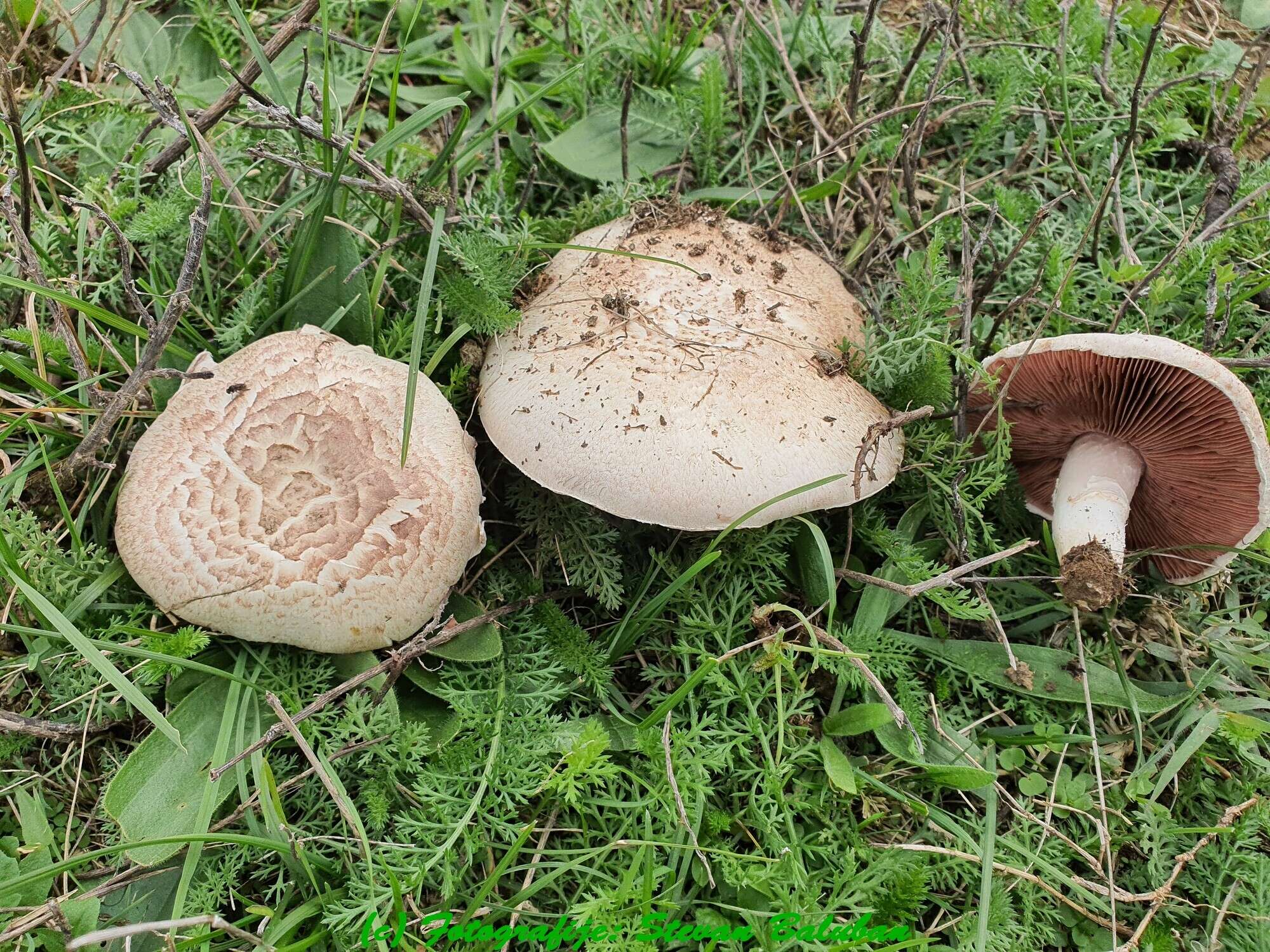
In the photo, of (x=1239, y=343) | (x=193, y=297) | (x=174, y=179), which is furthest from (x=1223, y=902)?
(x=174, y=179)

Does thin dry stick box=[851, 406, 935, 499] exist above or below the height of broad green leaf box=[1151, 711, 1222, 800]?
above

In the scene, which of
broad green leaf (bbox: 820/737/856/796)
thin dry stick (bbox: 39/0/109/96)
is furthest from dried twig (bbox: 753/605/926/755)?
thin dry stick (bbox: 39/0/109/96)

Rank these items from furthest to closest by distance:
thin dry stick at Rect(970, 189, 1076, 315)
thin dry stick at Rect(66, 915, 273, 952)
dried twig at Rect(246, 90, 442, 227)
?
thin dry stick at Rect(970, 189, 1076, 315), dried twig at Rect(246, 90, 442, 227), thin dry stick at Rect(66, 915, 273, 952)

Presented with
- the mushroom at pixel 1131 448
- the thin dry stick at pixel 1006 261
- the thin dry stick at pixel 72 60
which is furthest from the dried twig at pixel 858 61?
the thin dry stick at pixel 72 60

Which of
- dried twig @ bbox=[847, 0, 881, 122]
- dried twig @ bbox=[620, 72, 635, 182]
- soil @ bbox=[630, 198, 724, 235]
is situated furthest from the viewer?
dried twig @ bbox=[847, 0, 881, 122]

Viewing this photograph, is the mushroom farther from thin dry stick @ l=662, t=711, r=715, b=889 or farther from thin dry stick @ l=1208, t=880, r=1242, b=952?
thin dry stick @ l=662, t=711, r=715, b=889

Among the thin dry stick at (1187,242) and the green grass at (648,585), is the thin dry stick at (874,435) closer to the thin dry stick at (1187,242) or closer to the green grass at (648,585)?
the green grass at (648,585)

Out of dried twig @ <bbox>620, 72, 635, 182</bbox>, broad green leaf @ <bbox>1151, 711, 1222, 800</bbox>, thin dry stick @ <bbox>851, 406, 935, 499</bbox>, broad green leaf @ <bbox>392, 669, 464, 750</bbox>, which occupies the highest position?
dried twig @ <bbox>620, 72, 635, 182</bbox>
